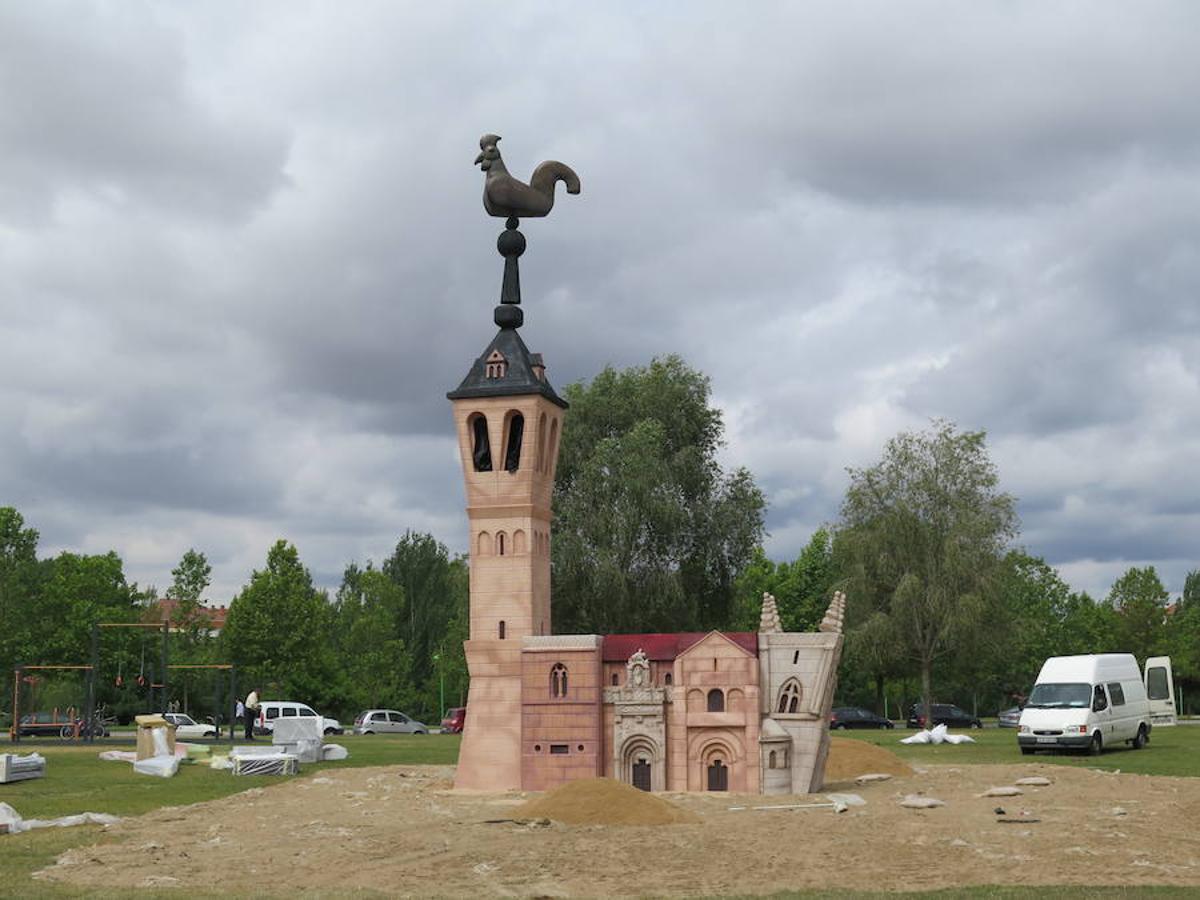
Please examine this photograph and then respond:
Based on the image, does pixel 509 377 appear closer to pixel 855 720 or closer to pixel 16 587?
pixel 855 720

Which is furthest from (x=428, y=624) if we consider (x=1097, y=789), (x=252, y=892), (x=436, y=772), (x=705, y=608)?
(x=252, y=892)

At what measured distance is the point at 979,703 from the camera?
97750mm

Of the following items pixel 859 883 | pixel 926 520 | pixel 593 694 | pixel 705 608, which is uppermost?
pixel 926 520

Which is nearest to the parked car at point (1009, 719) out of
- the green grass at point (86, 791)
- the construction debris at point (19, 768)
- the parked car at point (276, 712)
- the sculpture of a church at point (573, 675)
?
the green grass at point (86, 791)

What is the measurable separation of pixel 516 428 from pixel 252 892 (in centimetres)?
1805

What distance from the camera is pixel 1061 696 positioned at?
130ft

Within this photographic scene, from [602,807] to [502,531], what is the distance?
11438 millimetres

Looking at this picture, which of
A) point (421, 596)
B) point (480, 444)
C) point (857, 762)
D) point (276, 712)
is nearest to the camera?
point (857, 762)

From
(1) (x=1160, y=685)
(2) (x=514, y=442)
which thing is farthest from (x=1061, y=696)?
(2) (x=514, y=442)

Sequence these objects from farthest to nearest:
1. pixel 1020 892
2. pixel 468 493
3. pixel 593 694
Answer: pixel 468 493 < pixel 593 694 < pixel 1020 892

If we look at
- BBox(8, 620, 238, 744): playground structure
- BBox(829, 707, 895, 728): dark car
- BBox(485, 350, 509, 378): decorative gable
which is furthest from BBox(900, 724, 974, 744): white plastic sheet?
BBox(8, 620, 238, 744): playground structure

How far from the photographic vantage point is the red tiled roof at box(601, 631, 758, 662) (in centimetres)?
3120

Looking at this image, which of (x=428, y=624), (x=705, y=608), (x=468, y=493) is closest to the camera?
(x=468, y=493)

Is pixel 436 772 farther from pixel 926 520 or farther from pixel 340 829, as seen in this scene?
pixel 926 520
